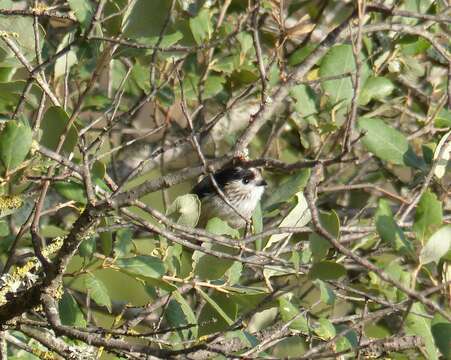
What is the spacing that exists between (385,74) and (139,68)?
139 centimetres

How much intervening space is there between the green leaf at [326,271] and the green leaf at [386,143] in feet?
2.69

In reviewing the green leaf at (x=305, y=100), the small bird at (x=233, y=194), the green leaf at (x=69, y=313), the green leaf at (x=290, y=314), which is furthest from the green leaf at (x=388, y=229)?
the small bird at (x=233, y=194)

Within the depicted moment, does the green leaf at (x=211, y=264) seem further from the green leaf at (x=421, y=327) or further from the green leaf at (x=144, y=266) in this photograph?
the green leaf at (x=421, y=327)

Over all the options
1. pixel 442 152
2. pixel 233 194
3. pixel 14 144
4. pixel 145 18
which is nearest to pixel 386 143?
pixel 442 152

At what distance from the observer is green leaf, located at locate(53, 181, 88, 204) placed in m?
2.84

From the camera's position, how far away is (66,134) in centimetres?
259

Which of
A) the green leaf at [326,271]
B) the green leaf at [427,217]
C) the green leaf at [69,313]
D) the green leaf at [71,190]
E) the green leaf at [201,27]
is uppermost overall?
the green leaf at [201,27]

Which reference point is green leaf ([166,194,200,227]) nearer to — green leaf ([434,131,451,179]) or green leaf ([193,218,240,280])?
green leaf ([193,218,240,280])

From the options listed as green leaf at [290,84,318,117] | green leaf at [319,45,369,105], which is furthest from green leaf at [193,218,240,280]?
green leaf at [290,84,318,117]

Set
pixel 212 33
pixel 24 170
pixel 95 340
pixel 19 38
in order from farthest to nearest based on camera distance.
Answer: pixel 212 33
pixel 19 38
pixel 24 170
pixel 95 340

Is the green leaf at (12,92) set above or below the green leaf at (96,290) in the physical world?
above

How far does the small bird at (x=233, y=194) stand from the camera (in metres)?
5.68

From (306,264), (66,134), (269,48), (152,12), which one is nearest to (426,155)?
(306,264)

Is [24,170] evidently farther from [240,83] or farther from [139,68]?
[240,83]
